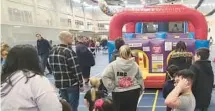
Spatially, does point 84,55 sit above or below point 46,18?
below

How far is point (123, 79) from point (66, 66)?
0.79m

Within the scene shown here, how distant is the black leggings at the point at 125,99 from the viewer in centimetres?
361

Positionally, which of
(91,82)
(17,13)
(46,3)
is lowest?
(91,82)

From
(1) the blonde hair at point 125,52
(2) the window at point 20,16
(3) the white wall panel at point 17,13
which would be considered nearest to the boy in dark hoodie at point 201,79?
(1) the blonde hair at point 125,52

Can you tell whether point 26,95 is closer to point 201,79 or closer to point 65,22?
point 201,79

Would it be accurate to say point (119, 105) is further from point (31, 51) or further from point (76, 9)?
point (76, 9)

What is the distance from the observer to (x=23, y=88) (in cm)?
Answer: 190

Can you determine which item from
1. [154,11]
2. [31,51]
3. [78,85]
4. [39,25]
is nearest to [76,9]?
[39,25]

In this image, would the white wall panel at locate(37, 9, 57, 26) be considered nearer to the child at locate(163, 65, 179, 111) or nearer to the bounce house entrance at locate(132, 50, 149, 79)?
the bounce house entrance at locate(132, 50, 149, 79)

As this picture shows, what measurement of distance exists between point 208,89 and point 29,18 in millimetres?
13147

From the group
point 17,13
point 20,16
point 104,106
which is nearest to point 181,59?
point 104,106

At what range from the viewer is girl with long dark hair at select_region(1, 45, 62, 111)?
1.90 meters

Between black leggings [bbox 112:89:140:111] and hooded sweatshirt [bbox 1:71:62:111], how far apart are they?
1.77 m

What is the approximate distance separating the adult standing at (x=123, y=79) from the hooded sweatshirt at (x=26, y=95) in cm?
169
